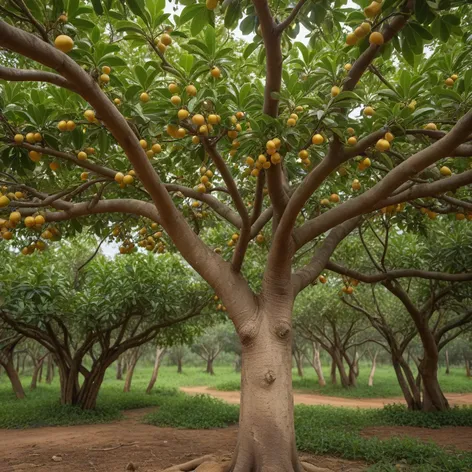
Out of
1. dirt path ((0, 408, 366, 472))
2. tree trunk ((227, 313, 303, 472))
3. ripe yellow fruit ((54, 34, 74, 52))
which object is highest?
ripe yellow fruit ((54, 34, 74, 52))

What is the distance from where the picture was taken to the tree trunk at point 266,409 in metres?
3.98

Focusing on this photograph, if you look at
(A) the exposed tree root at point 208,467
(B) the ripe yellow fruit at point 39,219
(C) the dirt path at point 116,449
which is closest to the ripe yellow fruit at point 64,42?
(B) the ripe yellow fruit at point 39,219

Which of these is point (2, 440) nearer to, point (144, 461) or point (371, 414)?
point (144, 461)

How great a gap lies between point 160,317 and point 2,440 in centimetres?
417

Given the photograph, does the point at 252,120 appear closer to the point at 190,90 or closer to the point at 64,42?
the point at 190,90

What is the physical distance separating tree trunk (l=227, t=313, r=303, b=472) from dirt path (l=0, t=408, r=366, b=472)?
1.35 m

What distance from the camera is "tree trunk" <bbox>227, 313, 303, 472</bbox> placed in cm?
398

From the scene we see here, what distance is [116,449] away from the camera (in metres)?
6.20

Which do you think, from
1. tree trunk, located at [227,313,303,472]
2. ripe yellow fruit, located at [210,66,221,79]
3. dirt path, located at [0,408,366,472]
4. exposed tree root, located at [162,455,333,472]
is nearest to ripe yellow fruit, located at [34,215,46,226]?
ripe yellow fruit, located at [210,66,221,79]

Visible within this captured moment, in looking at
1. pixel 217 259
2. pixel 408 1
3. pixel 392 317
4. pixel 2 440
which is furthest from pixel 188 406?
pixel 408 1

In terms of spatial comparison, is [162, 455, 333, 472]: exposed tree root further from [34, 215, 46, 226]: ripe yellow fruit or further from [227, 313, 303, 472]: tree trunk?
[34, 215, 46, 226]: ripe yellow fruit

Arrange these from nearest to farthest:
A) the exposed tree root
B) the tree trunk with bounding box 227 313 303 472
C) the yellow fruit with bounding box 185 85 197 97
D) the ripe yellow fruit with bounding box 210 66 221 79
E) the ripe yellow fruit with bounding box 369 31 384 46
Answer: the ripe yellow fruit with bounding box 369 31 384 46 < the yellow fruit with bounding box 185 85 197 97 < the ripe yellow fruit with bounding box 210 66 221 79 < the tree trunk with bounding box 227 313 303 472 < the exposed tree root

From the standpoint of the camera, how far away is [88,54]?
10.9ft

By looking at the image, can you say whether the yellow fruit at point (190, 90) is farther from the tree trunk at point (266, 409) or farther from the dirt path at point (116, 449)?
the dirt path at point (116, 449)
